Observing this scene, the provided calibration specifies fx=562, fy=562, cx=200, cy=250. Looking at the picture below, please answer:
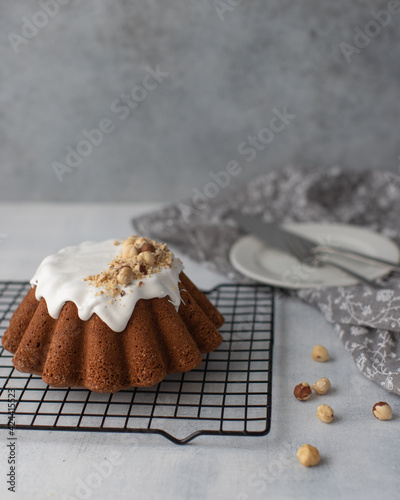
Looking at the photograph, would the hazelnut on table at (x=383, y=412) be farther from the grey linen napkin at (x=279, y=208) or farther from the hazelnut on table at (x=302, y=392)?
the grey linen napkin at (x=279, y=208)

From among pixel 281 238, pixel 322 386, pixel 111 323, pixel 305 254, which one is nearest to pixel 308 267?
pixel 305 254

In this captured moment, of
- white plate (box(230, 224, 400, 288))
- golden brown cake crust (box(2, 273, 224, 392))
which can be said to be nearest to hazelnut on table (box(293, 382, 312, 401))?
golden brown cake crust (box(2, 273, 224, 392))

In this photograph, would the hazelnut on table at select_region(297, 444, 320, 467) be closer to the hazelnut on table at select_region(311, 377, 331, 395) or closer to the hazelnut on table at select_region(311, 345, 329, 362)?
the hazelnut on table at select_region(311, 377, 331, 395)

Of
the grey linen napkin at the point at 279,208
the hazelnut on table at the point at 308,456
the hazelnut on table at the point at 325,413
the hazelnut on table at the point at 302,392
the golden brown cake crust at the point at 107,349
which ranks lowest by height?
the grey linen napkin at the point at 279,208

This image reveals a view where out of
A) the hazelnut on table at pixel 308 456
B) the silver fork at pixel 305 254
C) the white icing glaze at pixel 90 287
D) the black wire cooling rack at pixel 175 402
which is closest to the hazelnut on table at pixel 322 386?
the black wire cooling rack at pixel 175 402

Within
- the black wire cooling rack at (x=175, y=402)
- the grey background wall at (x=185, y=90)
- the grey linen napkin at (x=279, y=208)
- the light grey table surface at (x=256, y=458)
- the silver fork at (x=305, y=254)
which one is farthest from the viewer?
the grey background wall at (x=185, y=90)

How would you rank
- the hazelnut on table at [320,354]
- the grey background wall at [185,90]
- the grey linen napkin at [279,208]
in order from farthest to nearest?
1. the grey background wall at [185,90]
2. the grey linen napkin at [279,208]
3. the hazelnut on table at [320,354]

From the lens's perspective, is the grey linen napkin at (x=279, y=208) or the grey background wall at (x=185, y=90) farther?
the grey background wall at (x=185, y=90)
